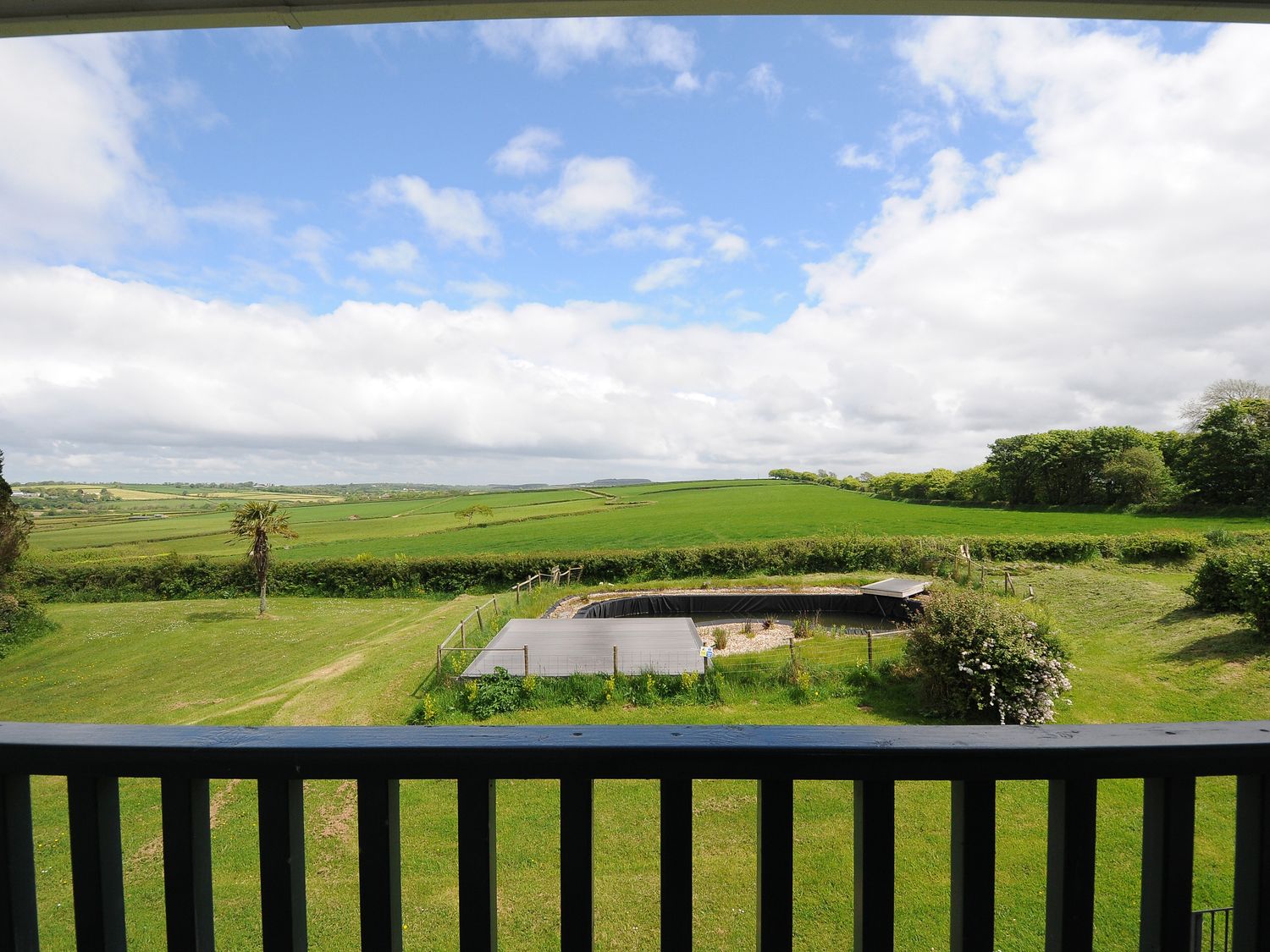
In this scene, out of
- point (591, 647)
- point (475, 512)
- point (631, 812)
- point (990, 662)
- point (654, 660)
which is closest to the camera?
point (631, 812)

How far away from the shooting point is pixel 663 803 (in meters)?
0.74

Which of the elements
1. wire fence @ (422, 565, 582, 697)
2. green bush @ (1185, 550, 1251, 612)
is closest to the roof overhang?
wire fence @ (422, 565, 582, 697)

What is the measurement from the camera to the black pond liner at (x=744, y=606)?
57.7ft

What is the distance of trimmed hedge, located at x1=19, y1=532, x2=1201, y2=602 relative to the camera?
74.8ft

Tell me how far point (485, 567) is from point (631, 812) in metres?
19.9

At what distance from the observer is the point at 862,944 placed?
78cm

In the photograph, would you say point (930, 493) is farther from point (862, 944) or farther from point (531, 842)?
point (862, 944)

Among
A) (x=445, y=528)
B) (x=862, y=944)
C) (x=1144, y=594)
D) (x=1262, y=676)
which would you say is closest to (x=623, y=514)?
(x=445, y=528)

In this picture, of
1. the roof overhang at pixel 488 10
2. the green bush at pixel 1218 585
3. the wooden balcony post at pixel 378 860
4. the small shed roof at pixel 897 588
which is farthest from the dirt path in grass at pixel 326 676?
the green bush at pixel 1218 585

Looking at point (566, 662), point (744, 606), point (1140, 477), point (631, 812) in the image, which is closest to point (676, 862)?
point (631, 812)

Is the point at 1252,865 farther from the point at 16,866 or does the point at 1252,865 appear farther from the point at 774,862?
the point at 16,866

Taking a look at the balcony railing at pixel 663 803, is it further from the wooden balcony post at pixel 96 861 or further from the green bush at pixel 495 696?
the green bush at pixel 495 696

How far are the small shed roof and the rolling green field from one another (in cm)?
941

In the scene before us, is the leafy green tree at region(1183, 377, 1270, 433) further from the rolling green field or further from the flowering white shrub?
the flowering white shrub
